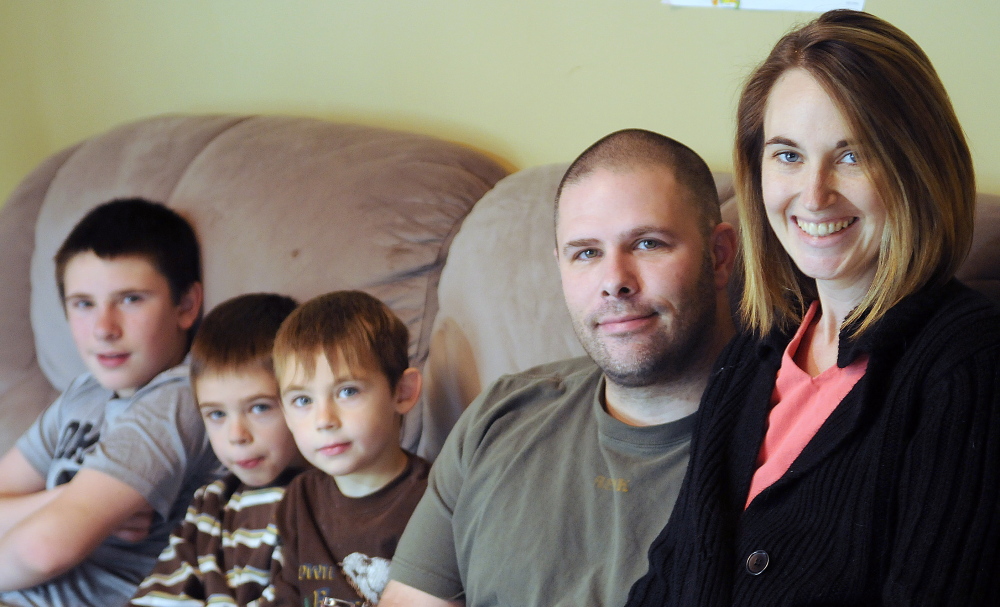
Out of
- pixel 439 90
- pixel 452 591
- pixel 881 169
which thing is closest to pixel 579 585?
pixel 452 591

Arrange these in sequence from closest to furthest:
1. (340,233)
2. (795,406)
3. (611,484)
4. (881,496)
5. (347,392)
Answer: (881,496) → (795,406) → (611,484) → (347,392) → (340,233)

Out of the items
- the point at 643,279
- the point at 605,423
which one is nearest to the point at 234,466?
the point at 605,423

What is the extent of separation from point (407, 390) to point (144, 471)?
524mm

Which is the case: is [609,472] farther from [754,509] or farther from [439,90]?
[439,90]

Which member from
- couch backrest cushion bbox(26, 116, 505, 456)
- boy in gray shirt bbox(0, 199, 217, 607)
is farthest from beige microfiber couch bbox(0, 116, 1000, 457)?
boy in gray shirt bbox(0, 199, 217, 607)

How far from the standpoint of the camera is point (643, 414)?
1.22 meters

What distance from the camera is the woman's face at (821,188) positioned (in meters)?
0.88

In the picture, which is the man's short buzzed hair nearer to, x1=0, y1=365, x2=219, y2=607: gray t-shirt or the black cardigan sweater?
the black cardigan sweater

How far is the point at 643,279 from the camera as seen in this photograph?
1.17 meters

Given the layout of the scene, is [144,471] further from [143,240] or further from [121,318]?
[143,240]

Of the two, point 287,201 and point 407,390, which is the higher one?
point 287,201

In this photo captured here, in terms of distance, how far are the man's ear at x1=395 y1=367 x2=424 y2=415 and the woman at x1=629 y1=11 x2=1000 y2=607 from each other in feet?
1.86

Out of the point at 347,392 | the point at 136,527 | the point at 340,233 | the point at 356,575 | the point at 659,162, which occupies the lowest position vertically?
the point at 136,527

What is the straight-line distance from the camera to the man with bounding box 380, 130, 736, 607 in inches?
44.6
